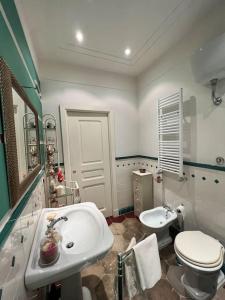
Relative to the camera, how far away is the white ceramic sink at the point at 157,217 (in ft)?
5.81

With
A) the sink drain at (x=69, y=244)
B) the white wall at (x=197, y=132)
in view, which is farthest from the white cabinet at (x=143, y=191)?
the sink drain at (x=69, y=244)

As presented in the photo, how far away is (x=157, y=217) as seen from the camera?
1.95 m

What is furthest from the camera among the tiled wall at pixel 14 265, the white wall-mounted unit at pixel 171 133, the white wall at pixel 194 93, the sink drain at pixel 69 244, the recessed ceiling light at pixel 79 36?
the white wall-mounted unit at pixel 171 133

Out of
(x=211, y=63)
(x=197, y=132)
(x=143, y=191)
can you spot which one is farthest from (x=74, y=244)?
(x=211, y=63)

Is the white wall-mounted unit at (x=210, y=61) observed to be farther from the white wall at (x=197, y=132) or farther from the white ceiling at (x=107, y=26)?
the white ceiling at (x=107, y=26)

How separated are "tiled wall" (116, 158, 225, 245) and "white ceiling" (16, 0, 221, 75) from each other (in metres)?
1.58

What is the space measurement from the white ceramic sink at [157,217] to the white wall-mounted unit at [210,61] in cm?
159

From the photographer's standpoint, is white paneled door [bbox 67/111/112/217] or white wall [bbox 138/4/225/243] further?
white paneled door [bbox 67/111/112/217]

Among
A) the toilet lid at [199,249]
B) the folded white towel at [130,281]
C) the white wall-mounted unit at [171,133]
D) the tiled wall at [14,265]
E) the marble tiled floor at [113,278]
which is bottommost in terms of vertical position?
the marble tiled floor at [113,278]

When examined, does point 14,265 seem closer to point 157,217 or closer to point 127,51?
point 157,217

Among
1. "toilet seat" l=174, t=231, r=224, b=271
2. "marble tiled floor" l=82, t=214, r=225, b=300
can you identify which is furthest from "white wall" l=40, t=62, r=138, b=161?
"toilet seat" l=174, t=231, r=224, b=271

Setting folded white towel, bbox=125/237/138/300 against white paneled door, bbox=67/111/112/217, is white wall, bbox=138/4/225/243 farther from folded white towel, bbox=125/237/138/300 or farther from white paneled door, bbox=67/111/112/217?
folded white towel, bbox=125/237/138/300

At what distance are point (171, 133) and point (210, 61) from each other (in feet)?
2.73

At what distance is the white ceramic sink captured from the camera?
5.81 ft
